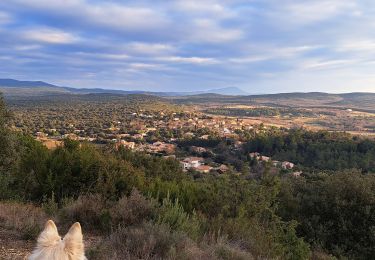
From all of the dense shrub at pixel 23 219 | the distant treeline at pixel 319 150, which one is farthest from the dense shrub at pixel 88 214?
the distant treeline at pixel 319 150

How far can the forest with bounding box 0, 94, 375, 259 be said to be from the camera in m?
5.62

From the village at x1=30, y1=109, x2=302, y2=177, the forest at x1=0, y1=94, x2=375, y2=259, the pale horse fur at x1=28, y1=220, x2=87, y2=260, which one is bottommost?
the village at x1=30, y1=109, x2=302, y2=177

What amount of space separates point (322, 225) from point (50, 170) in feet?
25.0

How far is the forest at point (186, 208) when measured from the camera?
5.62 meters

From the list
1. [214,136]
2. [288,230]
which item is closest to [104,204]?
[288,230]

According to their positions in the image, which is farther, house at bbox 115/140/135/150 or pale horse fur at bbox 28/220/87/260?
house at bbox 115/140/135/150

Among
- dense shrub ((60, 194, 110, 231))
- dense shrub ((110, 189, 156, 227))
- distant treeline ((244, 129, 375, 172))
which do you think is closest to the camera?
dense shrub ((110, 189, 156, 227))

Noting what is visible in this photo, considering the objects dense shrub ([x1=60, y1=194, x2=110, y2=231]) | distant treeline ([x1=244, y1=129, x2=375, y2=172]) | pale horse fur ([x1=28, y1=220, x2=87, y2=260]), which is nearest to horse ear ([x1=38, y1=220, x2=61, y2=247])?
pale horse fur ([x1=28, y1=220, x2=87, y2=260])

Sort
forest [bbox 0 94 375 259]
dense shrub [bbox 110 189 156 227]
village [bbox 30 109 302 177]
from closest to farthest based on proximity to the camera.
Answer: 1. forest [bbox 0 94 375 259]
2. dense shrub [bbox 110 189 156 227]
3. village [bbox 30 109 302 177]

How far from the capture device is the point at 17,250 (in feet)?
17.3

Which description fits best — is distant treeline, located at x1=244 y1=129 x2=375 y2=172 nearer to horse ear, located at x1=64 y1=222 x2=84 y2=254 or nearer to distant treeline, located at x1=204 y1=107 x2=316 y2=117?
horse ear, located at x1=64 y1=222 x2=84 y2=254

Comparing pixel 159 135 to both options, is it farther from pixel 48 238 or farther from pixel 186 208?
pixel 48 238

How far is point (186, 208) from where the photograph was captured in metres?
8.59

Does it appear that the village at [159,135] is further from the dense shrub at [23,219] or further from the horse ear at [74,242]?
the horse ear at [74,242]
